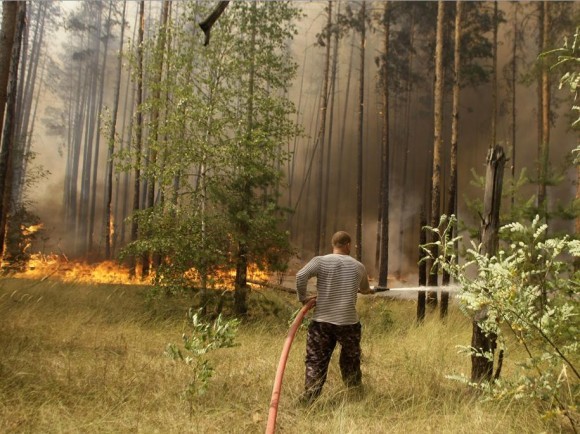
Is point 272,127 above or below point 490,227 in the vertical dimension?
above

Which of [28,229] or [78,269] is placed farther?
[78,269]

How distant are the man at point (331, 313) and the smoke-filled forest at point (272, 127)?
3.95 meters

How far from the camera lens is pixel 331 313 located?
4.30 metres

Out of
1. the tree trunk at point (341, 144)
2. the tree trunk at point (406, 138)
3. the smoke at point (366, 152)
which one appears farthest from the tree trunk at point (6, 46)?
the tree trunk at point (406, 138)

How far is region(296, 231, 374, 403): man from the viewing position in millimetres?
4285

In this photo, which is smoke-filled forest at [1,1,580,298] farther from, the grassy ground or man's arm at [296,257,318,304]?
man's arm at [296,257,318,304]

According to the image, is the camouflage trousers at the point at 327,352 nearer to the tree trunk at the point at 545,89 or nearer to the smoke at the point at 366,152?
the tree trunk at the point at 545,89

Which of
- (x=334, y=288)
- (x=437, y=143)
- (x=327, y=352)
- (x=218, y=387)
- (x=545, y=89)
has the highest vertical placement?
(x=545, y=89)

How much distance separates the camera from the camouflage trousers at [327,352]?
4266 mm

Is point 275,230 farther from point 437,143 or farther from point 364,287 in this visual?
point 437,143

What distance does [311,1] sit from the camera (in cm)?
1878

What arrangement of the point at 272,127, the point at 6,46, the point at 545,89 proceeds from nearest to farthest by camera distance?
the point at 6,46, the point at 272,127, the point at 545,89

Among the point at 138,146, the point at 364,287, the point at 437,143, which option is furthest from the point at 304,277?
the point at 138,146

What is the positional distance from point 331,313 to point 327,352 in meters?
0.38
